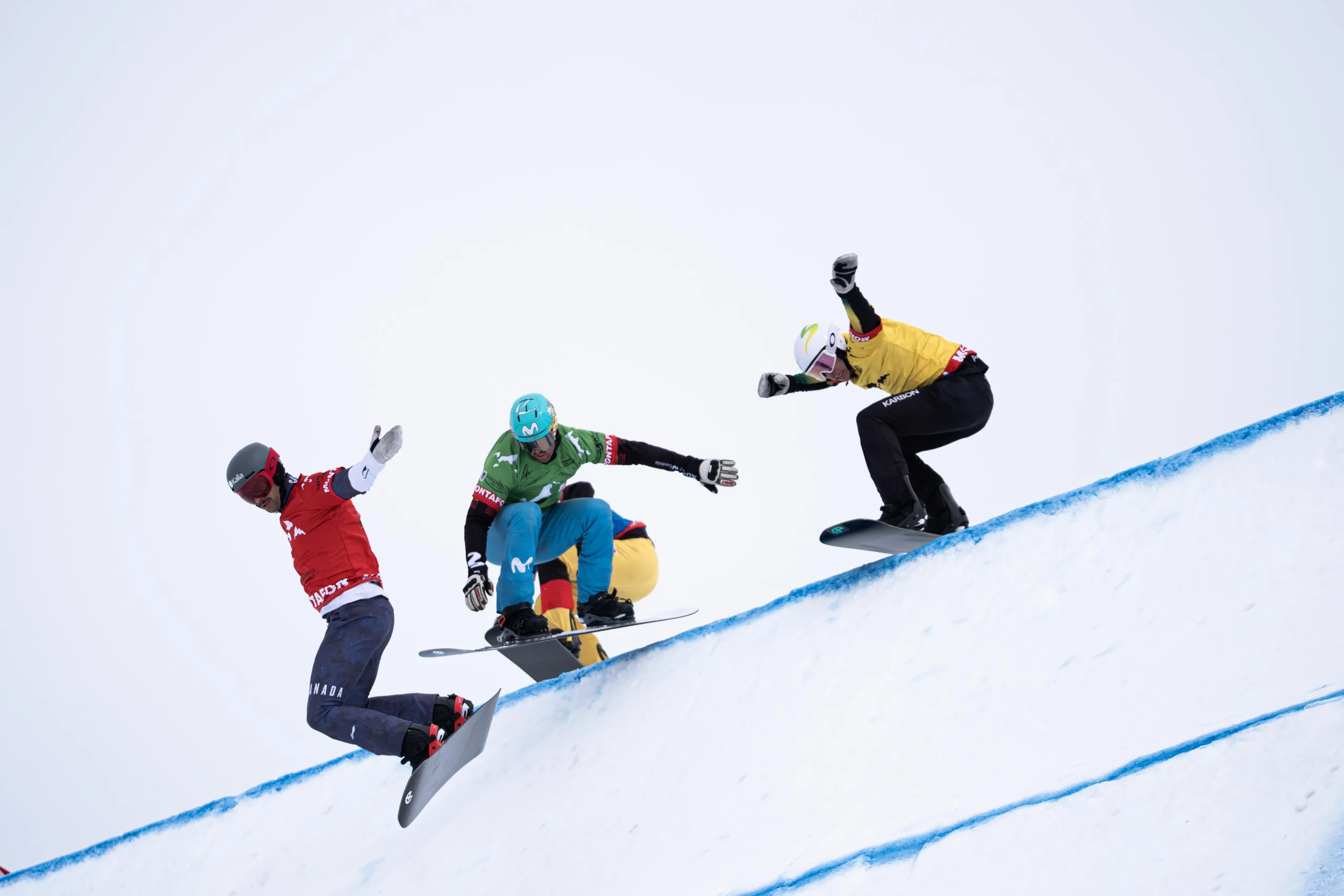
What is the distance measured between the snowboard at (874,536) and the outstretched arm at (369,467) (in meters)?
1.82

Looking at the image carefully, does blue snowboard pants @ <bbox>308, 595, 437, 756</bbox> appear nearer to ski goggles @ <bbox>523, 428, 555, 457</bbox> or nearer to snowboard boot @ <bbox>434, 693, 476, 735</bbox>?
snowboard boot @ <bbox>434, 693, 476, 735</bbox>

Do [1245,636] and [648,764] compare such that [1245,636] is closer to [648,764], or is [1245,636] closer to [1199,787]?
[1199,787]

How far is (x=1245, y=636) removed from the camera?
2.94 m

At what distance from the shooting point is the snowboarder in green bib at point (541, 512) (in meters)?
4.70

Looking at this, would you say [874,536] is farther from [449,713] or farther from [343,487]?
[343,487]

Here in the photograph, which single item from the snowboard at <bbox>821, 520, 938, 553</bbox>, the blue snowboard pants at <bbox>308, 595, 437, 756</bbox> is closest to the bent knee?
the blue snowboard pants at <bbox>308, 595, 437, 756</bbox>

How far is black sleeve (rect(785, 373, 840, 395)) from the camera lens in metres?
4.81

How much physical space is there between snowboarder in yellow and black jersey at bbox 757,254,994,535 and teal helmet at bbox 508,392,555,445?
1.05 m

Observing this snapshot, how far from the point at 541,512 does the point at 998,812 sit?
2.77 m

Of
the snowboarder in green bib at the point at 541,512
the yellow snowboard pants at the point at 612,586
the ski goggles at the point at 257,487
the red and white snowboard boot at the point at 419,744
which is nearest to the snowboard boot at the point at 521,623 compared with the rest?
the snowboarder in green bib at the point at 541,512

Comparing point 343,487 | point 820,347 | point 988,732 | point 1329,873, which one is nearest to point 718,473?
point 820,347

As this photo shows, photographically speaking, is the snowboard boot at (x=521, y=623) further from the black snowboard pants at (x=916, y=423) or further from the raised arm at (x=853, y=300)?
the raised arm at (x=853, y=300)

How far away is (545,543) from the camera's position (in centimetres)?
506

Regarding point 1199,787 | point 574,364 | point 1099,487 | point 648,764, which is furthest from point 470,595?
point 574,364
